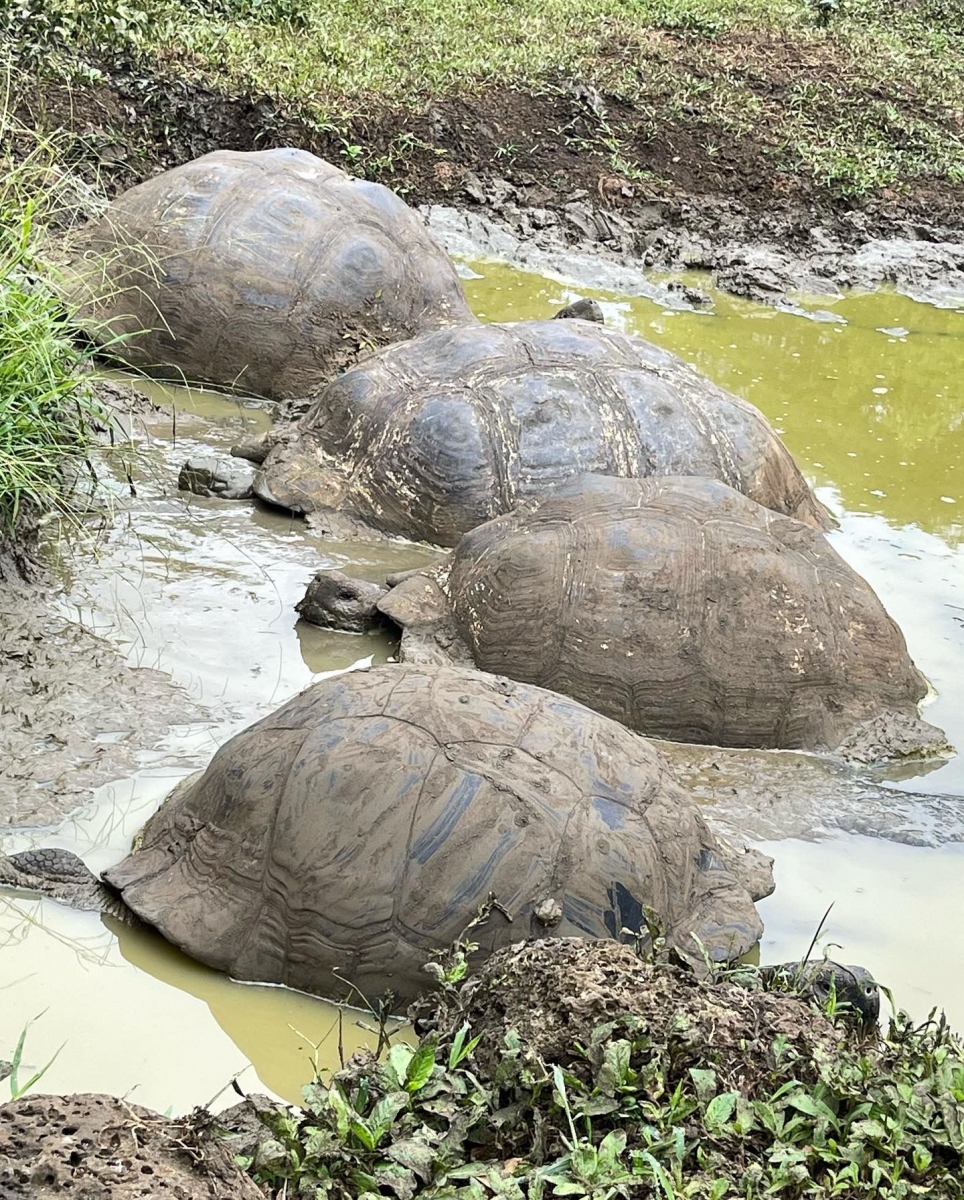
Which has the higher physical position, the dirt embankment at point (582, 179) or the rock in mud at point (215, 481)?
the dirt embankment at point (582, 179)

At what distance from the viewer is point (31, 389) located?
475 cm

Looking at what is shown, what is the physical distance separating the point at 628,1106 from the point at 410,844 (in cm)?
98

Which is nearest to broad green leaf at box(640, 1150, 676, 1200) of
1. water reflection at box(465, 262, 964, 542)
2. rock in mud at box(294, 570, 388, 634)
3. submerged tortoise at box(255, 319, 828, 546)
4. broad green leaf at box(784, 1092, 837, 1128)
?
broad green leaf at box(784, 1092, 837, 1128)

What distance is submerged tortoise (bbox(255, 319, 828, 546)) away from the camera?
5.63 meters

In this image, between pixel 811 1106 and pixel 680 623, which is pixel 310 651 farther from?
pixel 811 1106

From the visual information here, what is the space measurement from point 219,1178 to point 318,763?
1.38m

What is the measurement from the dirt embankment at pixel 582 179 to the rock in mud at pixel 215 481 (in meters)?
3.37

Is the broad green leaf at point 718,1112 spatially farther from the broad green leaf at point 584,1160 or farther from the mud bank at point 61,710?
the mud bank at point 61,710

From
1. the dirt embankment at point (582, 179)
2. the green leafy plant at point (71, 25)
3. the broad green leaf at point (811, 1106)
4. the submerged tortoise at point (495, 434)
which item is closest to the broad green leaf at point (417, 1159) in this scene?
the broad green leaf at point (811, 1106)

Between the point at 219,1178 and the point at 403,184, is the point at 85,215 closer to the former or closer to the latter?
the point at 403,184

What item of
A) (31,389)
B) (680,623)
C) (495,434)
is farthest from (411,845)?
(495,434)

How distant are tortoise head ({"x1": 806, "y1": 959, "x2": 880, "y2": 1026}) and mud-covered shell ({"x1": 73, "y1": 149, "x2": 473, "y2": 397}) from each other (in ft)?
15.3

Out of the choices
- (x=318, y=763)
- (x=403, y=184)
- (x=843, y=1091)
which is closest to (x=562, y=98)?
(x=403, y=184)

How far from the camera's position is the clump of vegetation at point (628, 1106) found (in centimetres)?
223
